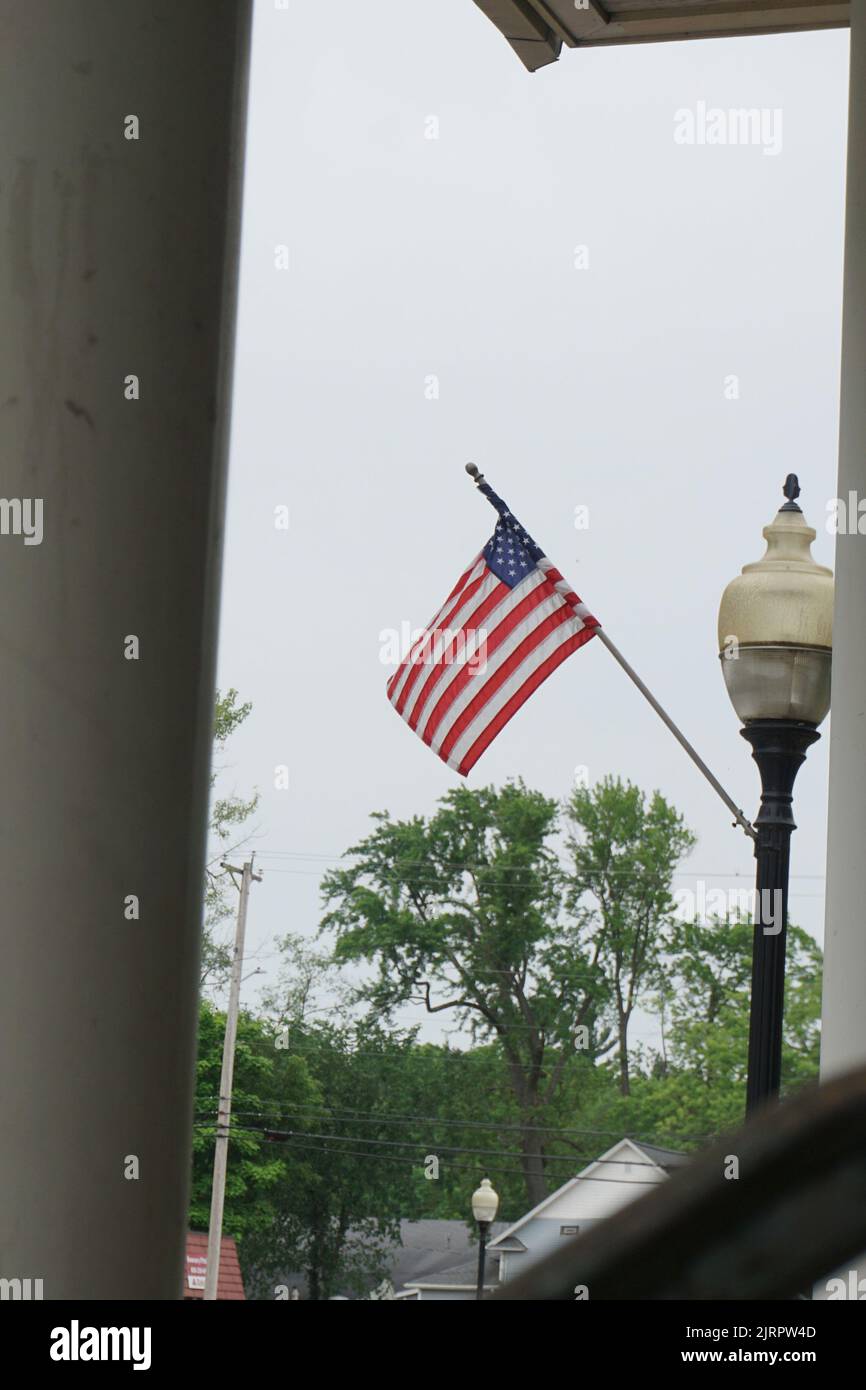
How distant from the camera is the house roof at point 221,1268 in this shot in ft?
133

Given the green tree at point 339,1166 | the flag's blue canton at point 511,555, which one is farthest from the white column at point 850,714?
the green tree at point 339,1166

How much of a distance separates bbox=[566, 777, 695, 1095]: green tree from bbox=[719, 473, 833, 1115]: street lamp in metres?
50.2

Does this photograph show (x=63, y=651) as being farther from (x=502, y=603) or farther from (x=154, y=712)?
(x=502, y=603)

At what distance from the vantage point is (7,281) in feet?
7.02

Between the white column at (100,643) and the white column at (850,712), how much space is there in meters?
2.91

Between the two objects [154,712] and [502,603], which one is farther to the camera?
[502,603]

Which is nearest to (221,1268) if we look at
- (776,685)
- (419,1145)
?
(419,1145)

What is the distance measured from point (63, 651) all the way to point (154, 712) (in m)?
0.14

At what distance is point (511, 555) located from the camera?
38.8ft

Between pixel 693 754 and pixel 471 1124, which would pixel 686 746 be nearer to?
pixel 693 754

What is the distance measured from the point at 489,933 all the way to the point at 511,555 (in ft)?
157

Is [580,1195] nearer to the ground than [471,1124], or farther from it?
nearer to the ground

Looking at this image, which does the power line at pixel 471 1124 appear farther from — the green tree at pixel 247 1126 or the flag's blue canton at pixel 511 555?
the flag's blue canton at pixel 511 555
